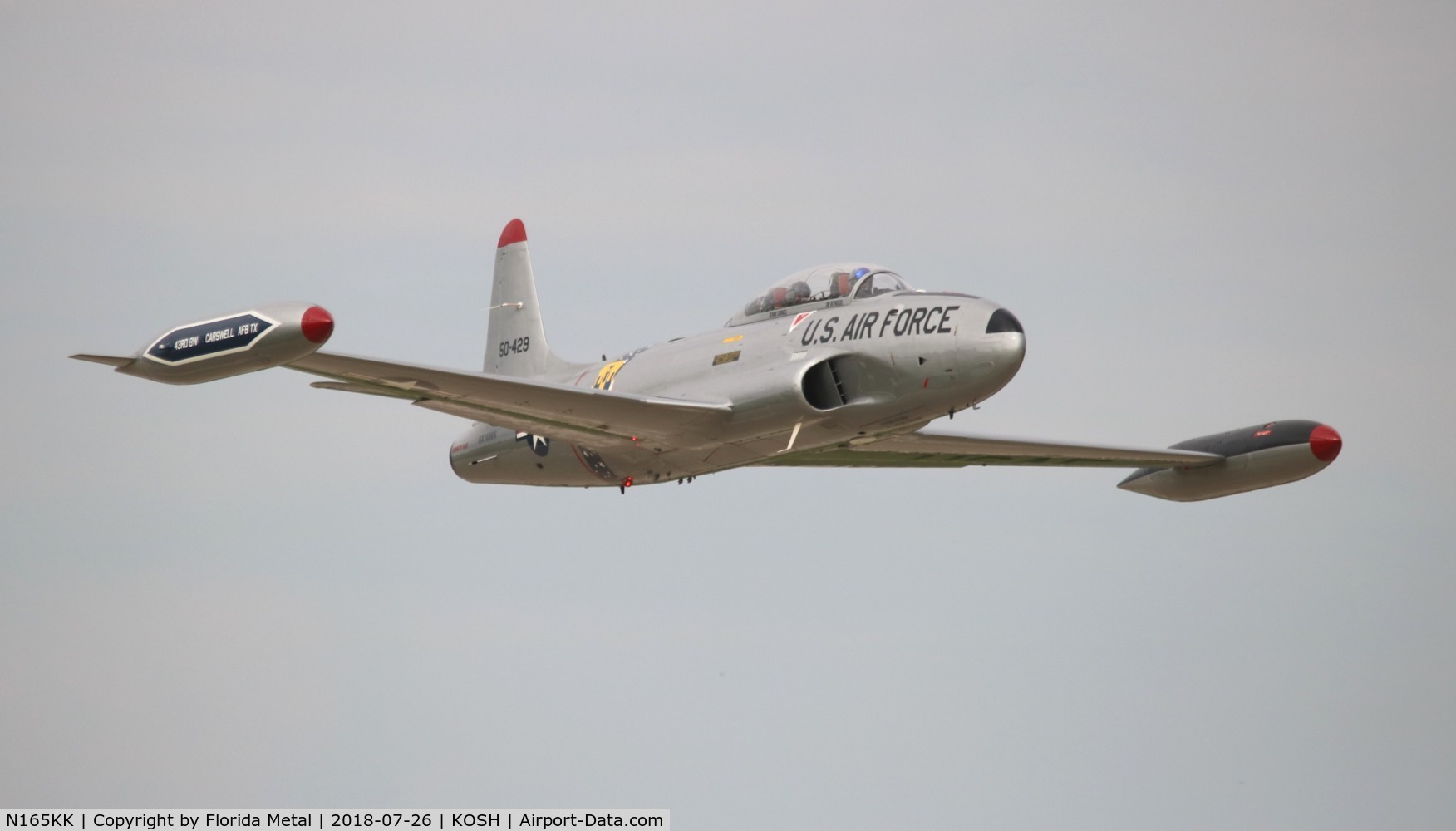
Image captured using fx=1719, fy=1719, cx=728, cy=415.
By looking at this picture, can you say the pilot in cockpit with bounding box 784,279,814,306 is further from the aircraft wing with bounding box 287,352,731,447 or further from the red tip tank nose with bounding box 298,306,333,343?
the red tip tank nose with bounding box 298,306,333,343

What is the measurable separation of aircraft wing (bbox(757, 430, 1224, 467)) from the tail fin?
7442 mm

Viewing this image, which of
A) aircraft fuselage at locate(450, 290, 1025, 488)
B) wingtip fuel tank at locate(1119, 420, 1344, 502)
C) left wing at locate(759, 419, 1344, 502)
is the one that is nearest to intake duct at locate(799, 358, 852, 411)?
aircraft fuselage at locate(450, 290, 1025, 488)

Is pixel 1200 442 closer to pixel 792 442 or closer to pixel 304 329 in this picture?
pixel 792 442

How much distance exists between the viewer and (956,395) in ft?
100

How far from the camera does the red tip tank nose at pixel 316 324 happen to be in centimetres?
2552

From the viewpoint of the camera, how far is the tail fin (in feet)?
137

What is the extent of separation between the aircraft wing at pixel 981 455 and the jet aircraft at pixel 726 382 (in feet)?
0.25

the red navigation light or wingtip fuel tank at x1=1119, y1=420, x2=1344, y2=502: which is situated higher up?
the red navigation light

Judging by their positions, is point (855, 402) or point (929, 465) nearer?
point (855, 402)

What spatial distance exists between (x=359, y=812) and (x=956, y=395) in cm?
1295

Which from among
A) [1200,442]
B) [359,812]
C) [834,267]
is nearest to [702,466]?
[834,267]

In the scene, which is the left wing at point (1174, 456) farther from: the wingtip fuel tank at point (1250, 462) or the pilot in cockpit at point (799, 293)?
the pilot in cockpit at point (799, 293)

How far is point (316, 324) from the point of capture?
83.9 ft

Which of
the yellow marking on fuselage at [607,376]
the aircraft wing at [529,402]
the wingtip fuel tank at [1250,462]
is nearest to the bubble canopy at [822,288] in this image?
the aircraft wing at [529,402]
